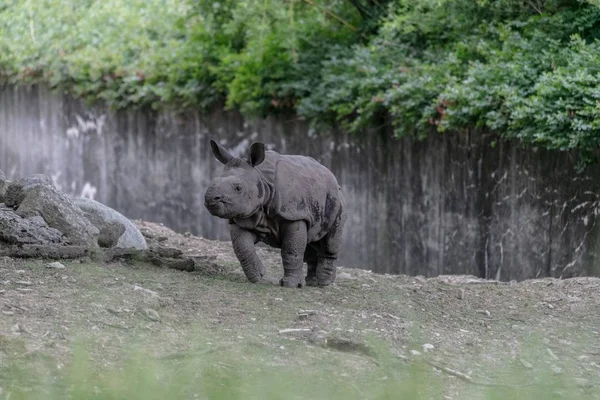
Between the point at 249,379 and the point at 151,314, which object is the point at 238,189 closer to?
the point at 151,314

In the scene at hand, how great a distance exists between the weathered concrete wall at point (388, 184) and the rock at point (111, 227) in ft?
13.1

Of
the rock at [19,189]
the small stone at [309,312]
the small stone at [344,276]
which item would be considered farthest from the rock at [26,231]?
the small stone at [344,276]

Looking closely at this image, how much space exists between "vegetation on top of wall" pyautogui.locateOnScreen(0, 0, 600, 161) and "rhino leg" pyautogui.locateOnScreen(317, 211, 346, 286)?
2.60 metres

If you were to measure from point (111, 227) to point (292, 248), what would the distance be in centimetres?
162

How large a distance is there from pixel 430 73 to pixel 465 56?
523 millimetres

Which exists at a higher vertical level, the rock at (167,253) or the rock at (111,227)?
the rock at (111,227)

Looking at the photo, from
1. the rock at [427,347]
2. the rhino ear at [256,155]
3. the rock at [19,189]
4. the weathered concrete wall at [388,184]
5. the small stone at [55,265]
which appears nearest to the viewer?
the rock at [427,347]

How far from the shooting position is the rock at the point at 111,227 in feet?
28.1

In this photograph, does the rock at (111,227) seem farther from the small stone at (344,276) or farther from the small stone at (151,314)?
the small stone at (151,314)

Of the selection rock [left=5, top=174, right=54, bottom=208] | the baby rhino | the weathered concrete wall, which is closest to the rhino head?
the baby rhino

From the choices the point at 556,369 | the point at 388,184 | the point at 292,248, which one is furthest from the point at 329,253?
the point at 388,184

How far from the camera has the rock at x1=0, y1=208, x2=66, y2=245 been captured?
780cm

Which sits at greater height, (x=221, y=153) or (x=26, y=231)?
(x=221, y=153)

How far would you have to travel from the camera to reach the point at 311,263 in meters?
8.70
